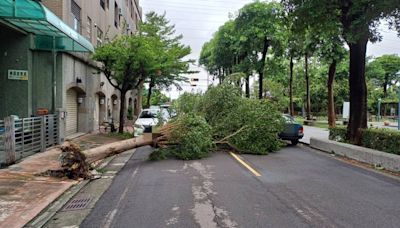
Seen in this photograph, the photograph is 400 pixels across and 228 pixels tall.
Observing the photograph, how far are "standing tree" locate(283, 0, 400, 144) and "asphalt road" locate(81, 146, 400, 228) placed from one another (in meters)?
4.30

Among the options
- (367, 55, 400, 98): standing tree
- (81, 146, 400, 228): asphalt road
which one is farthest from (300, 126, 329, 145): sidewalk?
(367, 55, 400, 98): standing tree

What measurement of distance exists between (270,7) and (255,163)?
1894cm

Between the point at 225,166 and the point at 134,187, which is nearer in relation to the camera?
the point at 134,187

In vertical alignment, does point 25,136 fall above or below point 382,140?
above

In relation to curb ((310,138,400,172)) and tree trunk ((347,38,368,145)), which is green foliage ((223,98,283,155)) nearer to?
curb ((310,138,400,172))

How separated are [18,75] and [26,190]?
869 centimetres

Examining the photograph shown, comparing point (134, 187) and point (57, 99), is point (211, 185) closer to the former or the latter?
point (134, 187)

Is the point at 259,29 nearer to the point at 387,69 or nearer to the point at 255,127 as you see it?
the point at 255,127

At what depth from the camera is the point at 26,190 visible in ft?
26.7

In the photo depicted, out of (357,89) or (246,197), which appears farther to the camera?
(357,89)

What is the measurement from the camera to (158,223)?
5941 mm

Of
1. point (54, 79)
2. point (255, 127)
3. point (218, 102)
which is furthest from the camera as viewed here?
point (218, 102)

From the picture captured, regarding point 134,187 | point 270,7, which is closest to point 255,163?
point 134,187

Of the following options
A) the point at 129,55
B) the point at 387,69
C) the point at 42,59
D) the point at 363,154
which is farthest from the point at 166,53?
the point at 387,69
